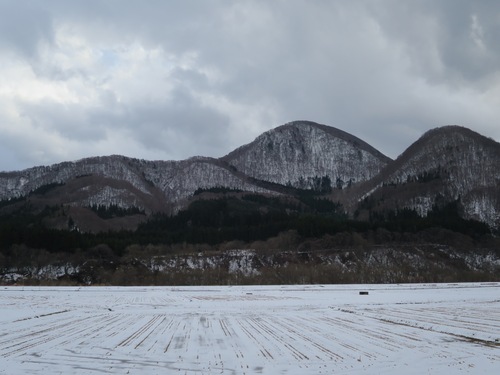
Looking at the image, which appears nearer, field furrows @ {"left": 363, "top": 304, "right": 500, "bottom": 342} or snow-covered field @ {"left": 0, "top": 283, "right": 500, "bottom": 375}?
snow-covered field @ {"left": 0, "top": 283, "right": 500, "bottom": 375}

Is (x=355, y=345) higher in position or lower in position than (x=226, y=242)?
lower

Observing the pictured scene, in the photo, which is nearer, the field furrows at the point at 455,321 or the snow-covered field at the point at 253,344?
the snow-covered field at the point at 253,344

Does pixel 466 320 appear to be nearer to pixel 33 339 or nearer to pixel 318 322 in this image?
pixel 318 322

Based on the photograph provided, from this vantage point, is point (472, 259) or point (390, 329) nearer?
point (390, 329)

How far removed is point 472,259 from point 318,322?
342ft

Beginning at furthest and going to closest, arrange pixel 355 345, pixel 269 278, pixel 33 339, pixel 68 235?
1. pixel 68 235
2. pixel 269 278
3. pixel 33 339
4. pixel 355 345

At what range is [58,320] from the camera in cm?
2484

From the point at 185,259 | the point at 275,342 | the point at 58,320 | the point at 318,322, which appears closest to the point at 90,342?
the point at 275,342

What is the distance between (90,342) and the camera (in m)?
16.9

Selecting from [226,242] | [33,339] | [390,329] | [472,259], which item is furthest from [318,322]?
[226,242]

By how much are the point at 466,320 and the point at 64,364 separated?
19.5m

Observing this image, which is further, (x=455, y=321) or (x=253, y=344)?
(x=455, y=321)

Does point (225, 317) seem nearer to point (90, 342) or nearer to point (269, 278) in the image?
point (90, 342)

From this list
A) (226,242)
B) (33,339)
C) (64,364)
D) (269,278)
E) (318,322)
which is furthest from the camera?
(226,242)
